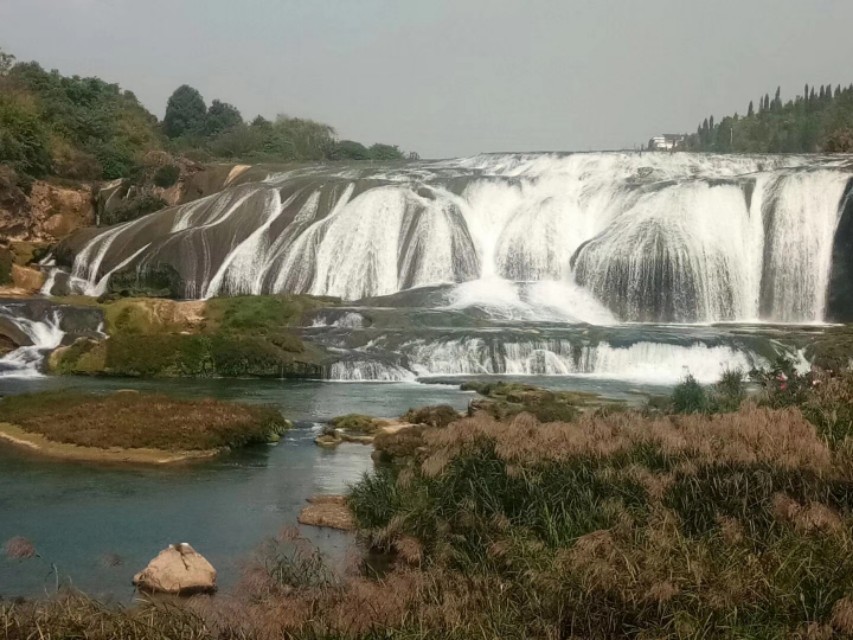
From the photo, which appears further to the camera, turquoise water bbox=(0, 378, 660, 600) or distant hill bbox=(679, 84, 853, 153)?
distant hill bbox=(679, 84, 853, 153)

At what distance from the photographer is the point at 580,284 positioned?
4466 centimetres

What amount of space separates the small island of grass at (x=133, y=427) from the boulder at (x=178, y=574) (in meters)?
7.19

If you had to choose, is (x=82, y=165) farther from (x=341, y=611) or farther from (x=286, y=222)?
(x=341, y=611)

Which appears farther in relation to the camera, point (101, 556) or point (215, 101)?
point (215, 101)

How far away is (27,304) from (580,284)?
2172 centimetres

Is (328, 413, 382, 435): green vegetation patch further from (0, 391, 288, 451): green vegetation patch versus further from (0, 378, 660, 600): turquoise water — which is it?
(0, 391, 288, 451): green vegetation patch

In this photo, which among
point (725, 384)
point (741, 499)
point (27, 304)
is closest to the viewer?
point (741, 499)

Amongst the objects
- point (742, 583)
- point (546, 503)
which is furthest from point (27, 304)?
point (742, 583)

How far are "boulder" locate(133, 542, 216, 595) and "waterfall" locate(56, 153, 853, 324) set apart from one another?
29.1 m

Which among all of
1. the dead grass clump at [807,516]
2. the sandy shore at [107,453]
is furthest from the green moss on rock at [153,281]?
the dead grass clump at [807,516]

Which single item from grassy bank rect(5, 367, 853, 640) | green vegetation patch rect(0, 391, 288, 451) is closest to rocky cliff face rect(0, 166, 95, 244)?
green vegetation patch rect(0, 391, 288, 451)

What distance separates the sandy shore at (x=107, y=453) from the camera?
61.1ft

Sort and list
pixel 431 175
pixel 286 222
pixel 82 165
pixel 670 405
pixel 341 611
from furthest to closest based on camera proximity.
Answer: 1. pixel 82 165
2. pixel 431 175
3. pixel 286 222
4. pixel 670 405
5. pixel 341 611

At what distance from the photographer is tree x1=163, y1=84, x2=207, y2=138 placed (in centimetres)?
9994
